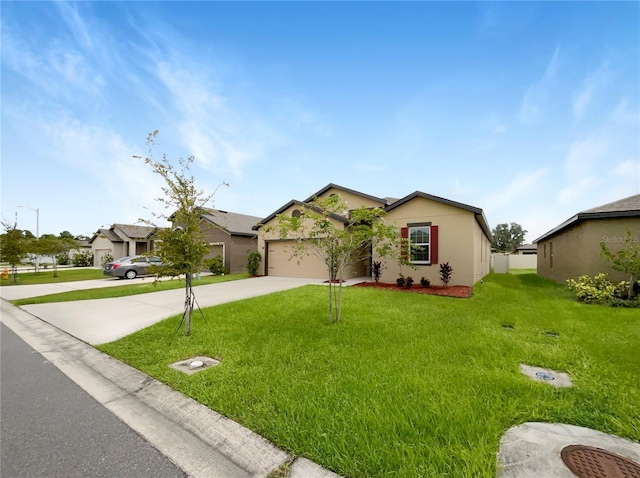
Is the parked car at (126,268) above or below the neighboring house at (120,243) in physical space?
below

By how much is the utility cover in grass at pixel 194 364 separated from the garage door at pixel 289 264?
35.4ft

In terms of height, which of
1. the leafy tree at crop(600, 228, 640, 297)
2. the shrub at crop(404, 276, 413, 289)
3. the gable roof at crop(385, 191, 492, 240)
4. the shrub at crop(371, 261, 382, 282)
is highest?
the gable roof at crop(385, 191, 492, 240)

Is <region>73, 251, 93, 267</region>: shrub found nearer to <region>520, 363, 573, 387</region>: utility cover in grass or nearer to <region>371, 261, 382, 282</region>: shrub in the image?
<region>371, 261, 382, 282</region>: shrub

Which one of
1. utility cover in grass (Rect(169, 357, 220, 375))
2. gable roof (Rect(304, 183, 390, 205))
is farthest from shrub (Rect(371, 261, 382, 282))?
utility cover in grass (Rect(169, 357, 220, 375))

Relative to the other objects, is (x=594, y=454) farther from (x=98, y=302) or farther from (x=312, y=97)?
(x=312, y=97)

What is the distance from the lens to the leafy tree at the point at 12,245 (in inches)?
633

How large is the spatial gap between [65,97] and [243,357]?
11680 mm

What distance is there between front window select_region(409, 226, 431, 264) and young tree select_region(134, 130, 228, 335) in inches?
362

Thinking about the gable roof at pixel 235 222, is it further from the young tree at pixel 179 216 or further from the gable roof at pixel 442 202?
the young tree at pixel 179 216

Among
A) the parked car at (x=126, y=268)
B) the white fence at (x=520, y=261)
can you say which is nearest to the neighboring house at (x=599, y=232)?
the white fence at (x=520, y=261)

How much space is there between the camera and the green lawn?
87.4 inches

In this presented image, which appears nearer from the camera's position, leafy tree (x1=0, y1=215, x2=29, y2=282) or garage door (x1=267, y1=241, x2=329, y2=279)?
garage door (x1=267, y1=241, x2=329, y2=279)

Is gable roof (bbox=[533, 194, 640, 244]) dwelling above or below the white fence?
above

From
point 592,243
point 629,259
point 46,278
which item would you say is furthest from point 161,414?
point 46,278
